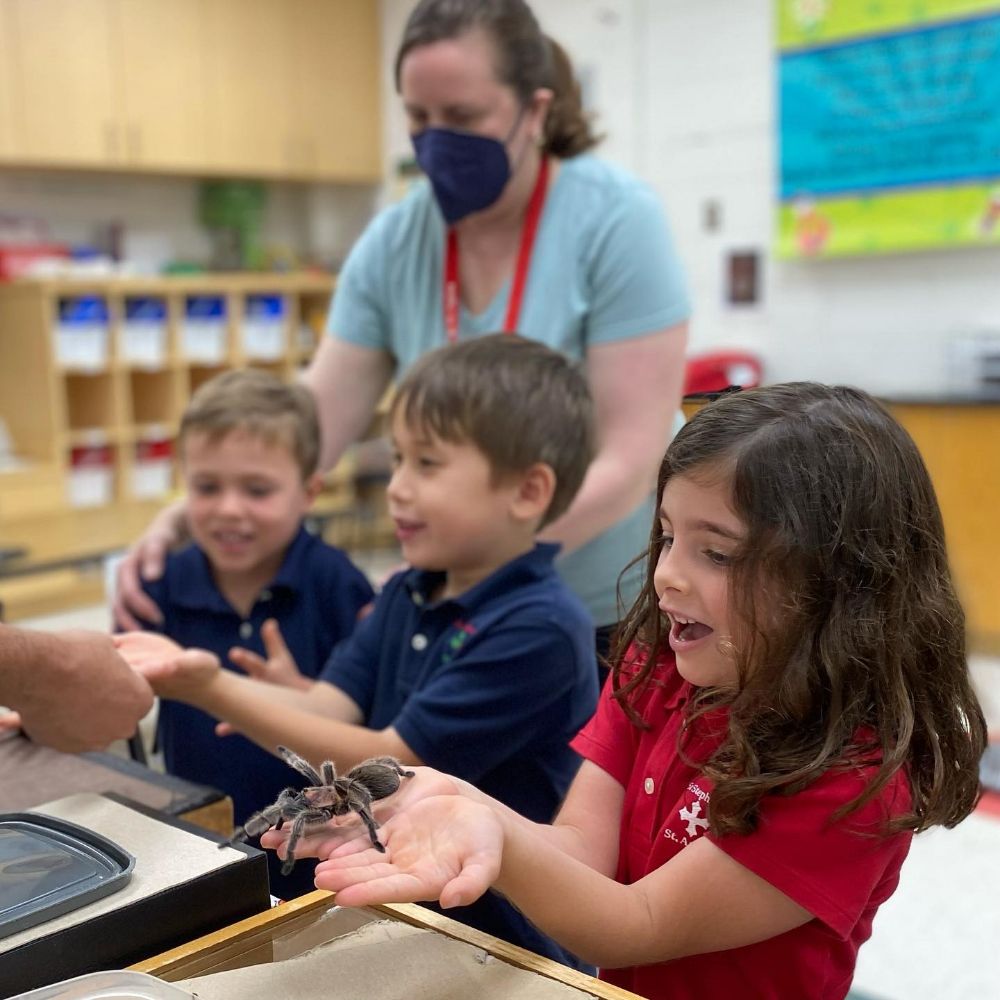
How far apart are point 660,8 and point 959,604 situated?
4.74 m

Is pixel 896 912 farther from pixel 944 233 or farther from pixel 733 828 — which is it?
pixel 944 233

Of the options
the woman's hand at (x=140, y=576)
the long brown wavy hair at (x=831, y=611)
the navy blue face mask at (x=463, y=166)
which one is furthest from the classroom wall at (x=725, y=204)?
the long brown wavy hair at (x=831, y=611)

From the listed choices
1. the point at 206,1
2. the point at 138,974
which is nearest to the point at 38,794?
the point at 138,974

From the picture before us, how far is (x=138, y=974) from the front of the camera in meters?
0.74

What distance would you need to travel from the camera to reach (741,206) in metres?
5.03

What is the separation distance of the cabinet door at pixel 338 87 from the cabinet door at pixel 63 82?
41.6 inches

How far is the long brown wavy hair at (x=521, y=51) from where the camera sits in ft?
5.45

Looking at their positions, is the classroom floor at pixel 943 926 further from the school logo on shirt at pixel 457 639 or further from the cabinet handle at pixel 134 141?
the cabinet handle at pixel 134 141

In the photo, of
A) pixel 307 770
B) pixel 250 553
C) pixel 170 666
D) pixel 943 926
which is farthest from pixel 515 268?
pixel 943 926

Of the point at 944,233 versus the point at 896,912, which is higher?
the point at 944,233

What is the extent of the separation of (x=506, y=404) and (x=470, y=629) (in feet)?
0.90

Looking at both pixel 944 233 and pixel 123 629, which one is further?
pixel 944 233

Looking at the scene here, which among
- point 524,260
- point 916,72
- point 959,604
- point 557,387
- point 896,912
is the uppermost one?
point 916,72

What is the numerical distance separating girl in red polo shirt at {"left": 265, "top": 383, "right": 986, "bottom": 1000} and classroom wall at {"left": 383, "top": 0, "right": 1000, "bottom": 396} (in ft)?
12.0
